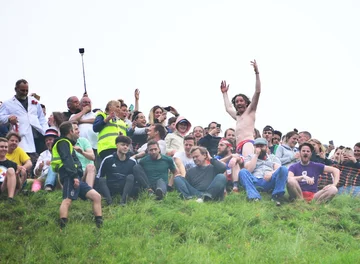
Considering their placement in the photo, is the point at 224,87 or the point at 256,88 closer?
the point at 256,88

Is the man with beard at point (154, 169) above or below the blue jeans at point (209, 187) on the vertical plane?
above

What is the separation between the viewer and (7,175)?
1138cm

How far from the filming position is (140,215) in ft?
36.4

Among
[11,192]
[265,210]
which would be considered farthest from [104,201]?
[265,210]

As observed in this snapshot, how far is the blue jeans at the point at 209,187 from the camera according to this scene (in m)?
12.4

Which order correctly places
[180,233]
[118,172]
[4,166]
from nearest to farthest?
[180,233] < [4,166] < [118,172]

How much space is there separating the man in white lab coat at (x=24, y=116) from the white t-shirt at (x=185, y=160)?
3.25 metres

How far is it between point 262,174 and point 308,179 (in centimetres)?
105

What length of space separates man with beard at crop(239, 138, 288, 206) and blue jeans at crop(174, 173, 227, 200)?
63 cm

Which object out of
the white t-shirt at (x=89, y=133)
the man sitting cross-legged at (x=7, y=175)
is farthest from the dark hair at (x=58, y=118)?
the man sitting cross-legged at (x=7, y=175)

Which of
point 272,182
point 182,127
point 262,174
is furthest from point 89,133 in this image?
point 272,182

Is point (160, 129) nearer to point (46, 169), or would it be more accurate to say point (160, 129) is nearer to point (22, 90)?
point (46, 169)

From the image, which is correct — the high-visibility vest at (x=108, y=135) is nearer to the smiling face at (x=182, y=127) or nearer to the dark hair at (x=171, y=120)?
the smiling face at (x=182, y=127)

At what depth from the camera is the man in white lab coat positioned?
13352 mm
